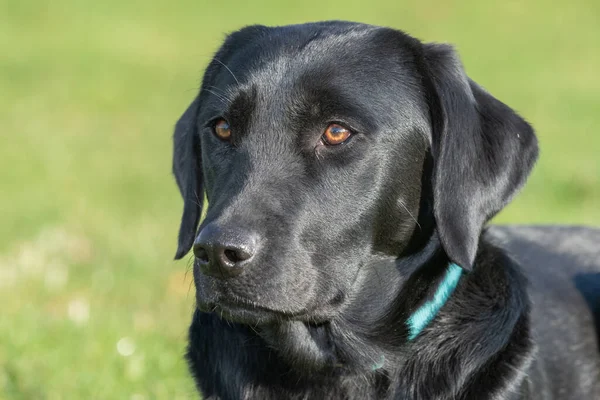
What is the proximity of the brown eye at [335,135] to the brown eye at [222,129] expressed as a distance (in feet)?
1.45

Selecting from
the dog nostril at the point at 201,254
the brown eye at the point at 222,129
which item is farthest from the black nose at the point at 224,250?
the brown eye at the point at 222,129

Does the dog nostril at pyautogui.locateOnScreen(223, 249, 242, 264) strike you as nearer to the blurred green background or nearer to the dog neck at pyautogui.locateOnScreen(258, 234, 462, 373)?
the dog neck at pyautogui.locateOnScreen(258, 234, 462, 373)

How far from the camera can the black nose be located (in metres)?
3.21

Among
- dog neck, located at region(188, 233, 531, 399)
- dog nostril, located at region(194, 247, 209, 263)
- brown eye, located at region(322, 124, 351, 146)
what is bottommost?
dog neck, located at region(188, 233, 531, 399)

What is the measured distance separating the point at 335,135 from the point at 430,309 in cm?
83

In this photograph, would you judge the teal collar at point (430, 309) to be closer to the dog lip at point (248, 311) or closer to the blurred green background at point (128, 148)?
the dog lip at point (248, 311)

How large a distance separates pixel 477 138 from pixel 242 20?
61.0 ft

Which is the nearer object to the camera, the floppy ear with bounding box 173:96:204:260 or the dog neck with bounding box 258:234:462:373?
the dog neck with bounding box 258:234:462:373

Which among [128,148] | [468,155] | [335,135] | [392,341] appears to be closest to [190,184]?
[335,135]

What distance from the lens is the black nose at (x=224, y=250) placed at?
126 inches

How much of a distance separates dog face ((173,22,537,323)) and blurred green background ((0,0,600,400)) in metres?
0.85

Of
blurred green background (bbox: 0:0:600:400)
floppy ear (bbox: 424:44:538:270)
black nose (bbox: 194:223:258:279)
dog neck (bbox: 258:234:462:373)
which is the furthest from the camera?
blurred green background (bbox: 0:0:600:400)

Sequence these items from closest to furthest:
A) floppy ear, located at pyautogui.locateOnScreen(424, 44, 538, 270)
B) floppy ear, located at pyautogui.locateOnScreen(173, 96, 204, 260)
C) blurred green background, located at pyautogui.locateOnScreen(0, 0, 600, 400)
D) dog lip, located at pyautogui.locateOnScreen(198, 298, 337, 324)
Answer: dog lip, located at pyautogui.locateOnScreen(198, 298, 337, 324), floppy ear, located at pyautogui.locateOnScreen(424, 44, 538, 270), floppy ear, located at pyautogui.locateOnScreen(173, 96, 204, 260), blurred green background, located at pyautogui.locateOnScreen(0, 0, 600, 400)

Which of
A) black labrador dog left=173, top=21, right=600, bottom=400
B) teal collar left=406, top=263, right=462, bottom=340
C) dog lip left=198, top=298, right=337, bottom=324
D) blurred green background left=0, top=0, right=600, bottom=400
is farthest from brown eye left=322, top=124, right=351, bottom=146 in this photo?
blurred green background left=0, top=0, right=600, bottom=400
